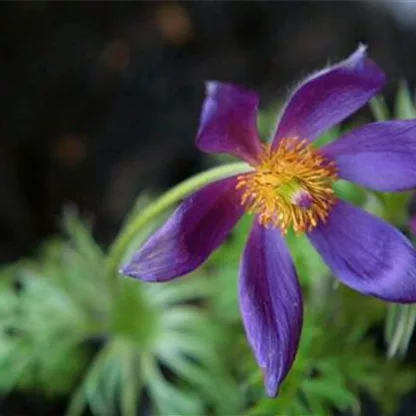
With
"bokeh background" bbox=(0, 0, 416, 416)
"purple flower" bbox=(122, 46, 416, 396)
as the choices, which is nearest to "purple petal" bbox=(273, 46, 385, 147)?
"purple flower" bbox=(122, 46, 416, 396)

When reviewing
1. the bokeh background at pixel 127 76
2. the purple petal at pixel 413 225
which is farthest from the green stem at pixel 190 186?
the bokeh background at pixel 127 76

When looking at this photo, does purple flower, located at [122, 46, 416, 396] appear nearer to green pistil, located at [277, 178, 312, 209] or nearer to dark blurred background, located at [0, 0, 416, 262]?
green pistil, located at [277, 178, 312, 209]

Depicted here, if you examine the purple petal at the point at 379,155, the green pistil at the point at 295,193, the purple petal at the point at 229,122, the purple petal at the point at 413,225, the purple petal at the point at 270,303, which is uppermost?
the purple petal at the point at 229,122

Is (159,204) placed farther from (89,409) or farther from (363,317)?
(89,409)

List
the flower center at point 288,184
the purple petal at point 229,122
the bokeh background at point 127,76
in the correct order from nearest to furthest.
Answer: the purple petal at point 229,122 → the flower center at point 288,184 → the bokeh background at point 127,76

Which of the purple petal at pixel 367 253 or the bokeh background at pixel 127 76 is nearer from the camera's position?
the purple petal at pixel 367 253

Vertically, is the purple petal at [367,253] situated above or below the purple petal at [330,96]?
below

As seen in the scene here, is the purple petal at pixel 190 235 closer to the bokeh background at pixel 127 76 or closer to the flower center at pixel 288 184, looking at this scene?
the flower center at pixel 288 184

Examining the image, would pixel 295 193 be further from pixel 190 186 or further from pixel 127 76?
pixel 127 76
